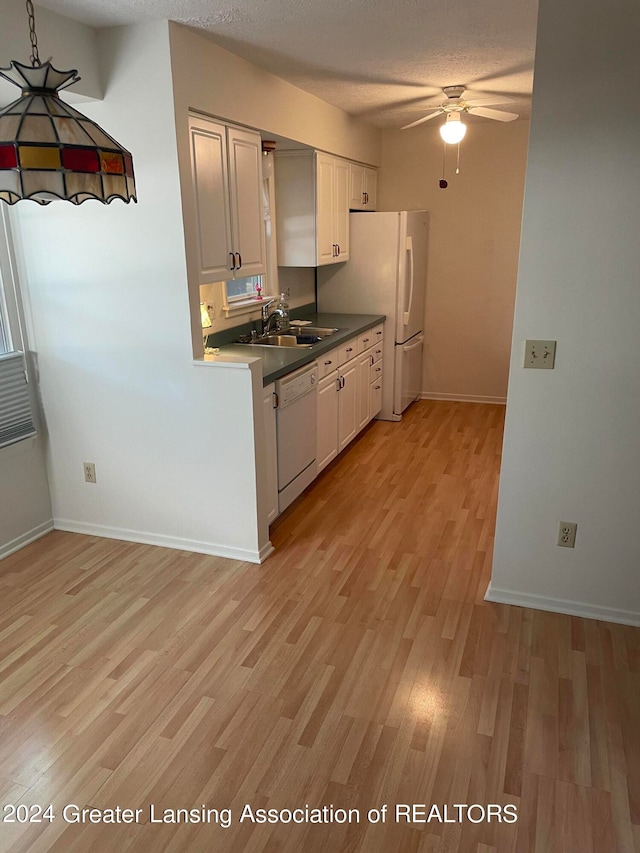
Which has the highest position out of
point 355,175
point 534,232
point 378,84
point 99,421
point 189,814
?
point 378,84

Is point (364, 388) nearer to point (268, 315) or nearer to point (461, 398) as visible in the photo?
point (268, 315)

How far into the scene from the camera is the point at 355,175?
5.29m

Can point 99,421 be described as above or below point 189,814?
above

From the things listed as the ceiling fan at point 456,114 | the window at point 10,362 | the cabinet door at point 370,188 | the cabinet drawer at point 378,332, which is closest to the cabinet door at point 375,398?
the cabinet drawer at point 378,332

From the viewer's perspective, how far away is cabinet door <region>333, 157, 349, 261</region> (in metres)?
4.87

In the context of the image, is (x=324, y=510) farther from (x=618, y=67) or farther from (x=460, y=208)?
(x=460, y=208)

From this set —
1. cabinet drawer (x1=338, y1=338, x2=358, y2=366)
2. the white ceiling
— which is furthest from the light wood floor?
the white ceiling

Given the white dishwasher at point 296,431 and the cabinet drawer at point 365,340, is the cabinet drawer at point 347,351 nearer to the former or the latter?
the cabinet drawer at point 365,340

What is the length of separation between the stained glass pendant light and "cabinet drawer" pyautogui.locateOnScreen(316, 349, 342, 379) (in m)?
2.71

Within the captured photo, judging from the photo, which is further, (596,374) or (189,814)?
(596,374)

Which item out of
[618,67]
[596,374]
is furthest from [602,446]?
[618,67]

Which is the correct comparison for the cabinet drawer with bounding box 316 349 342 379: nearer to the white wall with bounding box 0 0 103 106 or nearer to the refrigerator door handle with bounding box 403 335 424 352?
the refrigerator door handle with bounding box 403 335 424 352

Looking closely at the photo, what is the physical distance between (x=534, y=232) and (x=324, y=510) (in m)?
2.08

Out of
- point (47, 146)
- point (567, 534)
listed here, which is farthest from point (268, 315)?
point (47, 146)
